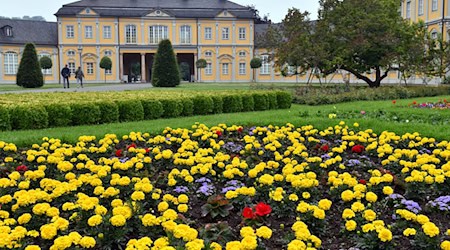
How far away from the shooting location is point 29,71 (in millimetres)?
26859

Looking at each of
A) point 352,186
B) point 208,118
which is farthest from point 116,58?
point 352,186

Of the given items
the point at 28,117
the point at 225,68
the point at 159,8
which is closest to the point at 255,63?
the point at 225,68

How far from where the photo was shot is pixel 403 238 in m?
3.47

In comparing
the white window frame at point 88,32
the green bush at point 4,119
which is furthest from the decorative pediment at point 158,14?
the green bush at point 4,119

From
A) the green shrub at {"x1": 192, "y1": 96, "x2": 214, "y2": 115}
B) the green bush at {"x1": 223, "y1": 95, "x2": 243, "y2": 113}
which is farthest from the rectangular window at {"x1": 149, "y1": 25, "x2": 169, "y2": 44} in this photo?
the green shrub at {"x1": 192, "y1": 96, "x2": 214, "y2": 115}

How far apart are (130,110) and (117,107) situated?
338 mm

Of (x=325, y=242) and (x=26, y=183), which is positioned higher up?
(x=26, y=183)

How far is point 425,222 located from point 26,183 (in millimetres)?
3195

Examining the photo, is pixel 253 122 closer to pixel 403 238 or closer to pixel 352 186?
pixel 352 186

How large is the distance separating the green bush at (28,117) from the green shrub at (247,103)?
5523 mm

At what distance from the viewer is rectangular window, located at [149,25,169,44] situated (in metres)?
48.3

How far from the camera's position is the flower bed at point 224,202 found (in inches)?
126

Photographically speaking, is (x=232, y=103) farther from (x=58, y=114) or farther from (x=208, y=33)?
(x=208, y=33)

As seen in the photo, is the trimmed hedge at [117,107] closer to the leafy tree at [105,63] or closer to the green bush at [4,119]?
the green bush at [4,119]
